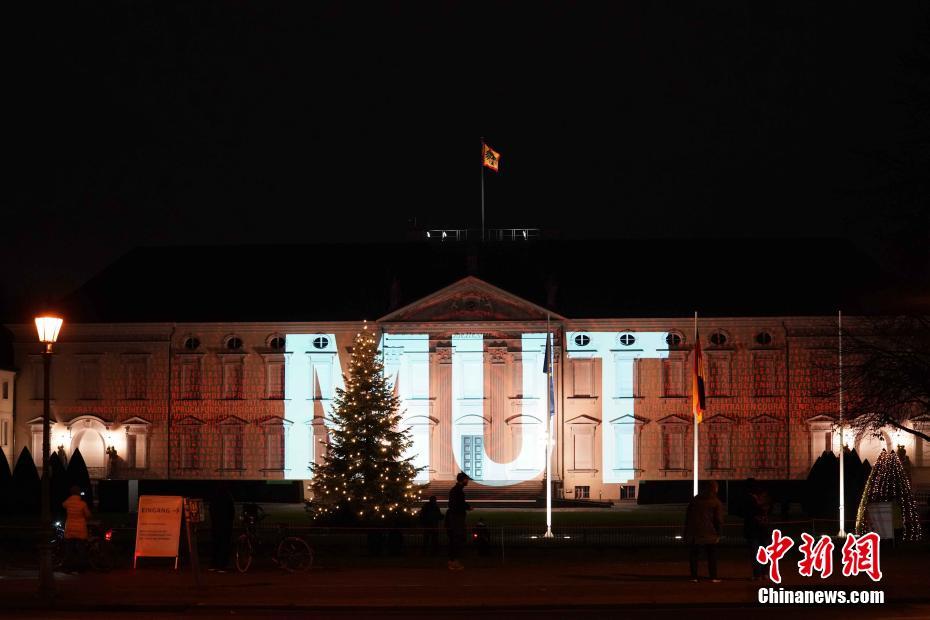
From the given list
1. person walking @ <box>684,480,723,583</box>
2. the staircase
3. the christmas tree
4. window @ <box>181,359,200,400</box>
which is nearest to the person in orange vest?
person walking @ <box>684,480,723,583</box>

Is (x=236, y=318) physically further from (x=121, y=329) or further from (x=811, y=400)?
(x=811, y=400)

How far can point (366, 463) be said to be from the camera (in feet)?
137

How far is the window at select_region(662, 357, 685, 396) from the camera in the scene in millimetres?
63094

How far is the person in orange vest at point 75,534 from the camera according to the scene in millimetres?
26922

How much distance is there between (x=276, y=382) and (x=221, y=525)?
37.7 meters

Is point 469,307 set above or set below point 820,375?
above

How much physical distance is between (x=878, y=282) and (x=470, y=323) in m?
18.7

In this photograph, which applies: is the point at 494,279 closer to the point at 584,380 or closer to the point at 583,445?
the point at 584,380

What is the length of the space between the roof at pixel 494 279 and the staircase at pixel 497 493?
26.1 ft

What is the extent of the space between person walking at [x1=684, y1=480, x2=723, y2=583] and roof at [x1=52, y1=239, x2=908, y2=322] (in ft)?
127

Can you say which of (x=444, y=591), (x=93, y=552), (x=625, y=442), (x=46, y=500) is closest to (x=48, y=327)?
(x=46, y=500)

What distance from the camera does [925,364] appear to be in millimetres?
33469

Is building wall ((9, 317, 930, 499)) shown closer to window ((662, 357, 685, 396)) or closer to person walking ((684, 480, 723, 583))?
window ((662, 357, 685, 396))

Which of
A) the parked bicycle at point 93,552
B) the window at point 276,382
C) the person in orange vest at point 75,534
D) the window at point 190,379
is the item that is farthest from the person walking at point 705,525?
the window at point 190,379
